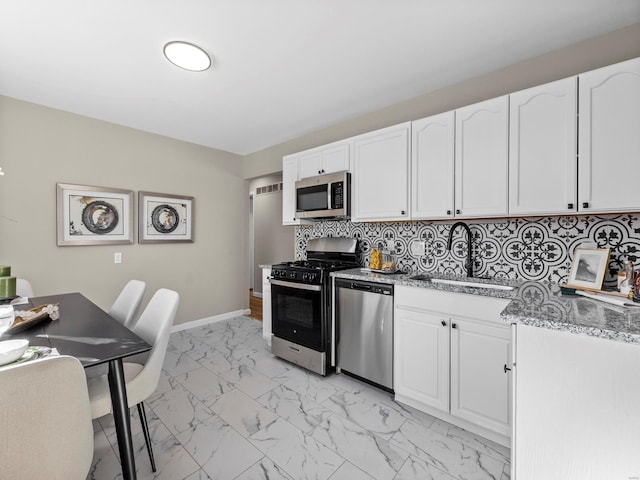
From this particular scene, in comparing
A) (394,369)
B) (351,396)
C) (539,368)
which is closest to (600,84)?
(539,368)

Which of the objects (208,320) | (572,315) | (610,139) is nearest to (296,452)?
(572,315)

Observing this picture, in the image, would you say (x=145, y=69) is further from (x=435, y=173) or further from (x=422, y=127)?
(x=435, y=173)

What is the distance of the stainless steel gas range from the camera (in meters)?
2.60

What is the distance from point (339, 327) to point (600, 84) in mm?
2359

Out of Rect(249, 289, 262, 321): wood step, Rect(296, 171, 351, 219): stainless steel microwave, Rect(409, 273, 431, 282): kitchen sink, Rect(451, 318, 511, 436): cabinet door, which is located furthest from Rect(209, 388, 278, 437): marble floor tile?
Rect(249, 289, 262, 321): wood step

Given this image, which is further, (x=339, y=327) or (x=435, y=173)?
(x=339, y=327)

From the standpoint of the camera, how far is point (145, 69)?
2.23 metres

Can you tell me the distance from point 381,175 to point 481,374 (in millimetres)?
1683

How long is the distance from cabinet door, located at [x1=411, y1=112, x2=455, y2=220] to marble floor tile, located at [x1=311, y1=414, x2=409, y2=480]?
5.25 ft

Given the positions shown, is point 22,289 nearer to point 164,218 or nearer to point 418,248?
point 164,218

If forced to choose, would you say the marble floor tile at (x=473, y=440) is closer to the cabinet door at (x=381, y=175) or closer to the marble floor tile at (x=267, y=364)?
the marble floor tile at (x=267, y=364)

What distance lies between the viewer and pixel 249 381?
8.38 ft

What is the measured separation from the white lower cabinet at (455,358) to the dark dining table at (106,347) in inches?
65.5

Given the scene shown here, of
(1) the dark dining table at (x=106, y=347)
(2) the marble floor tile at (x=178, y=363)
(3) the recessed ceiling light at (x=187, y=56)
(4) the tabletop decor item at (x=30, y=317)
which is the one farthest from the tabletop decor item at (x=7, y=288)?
(3) the recessed ceiling light at (x=187, y=56)
